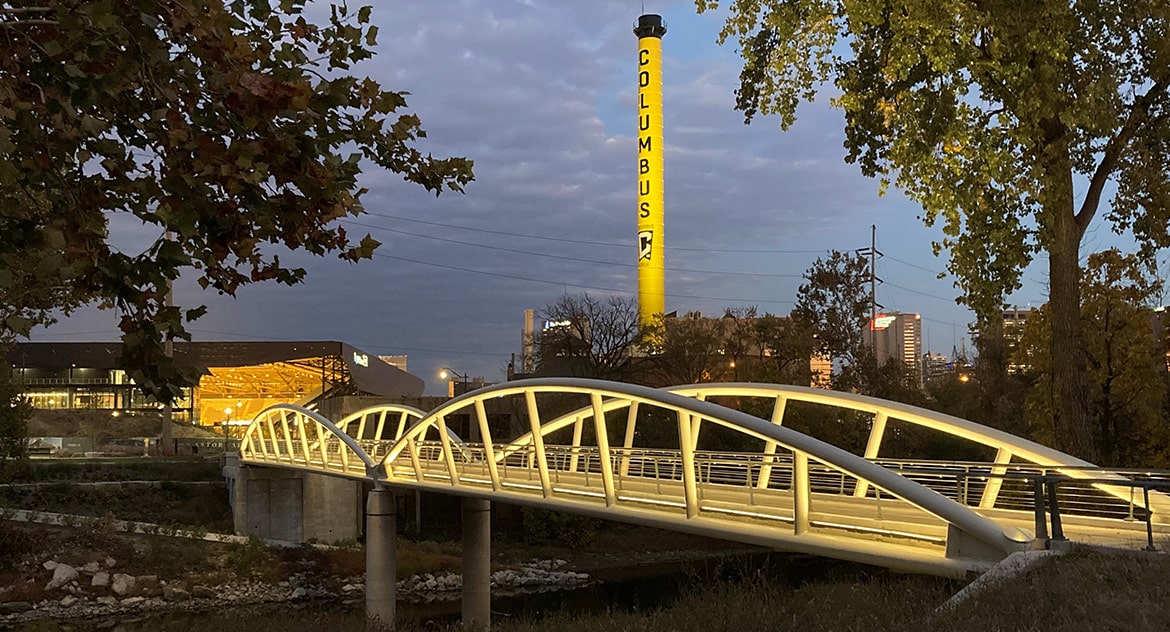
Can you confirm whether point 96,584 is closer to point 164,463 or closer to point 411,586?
point 411,586

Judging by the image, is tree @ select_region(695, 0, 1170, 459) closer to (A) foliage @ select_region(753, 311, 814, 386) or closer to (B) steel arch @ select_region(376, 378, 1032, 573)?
(B) steel arch @ select_region(376, 378, 1032, 573)

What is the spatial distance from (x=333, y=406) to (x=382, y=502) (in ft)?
67.5

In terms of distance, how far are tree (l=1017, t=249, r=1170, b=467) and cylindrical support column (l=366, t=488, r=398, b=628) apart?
19.6 metres

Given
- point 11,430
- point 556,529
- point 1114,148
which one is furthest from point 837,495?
point 11,430

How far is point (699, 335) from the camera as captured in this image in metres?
59.4

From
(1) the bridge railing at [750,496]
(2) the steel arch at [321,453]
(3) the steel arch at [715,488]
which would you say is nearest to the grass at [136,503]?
(2) the steel arch at [321,453]

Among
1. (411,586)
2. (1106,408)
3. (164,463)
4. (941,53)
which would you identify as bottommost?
(411,586)

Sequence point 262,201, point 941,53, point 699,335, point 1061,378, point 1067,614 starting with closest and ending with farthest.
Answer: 1. point 262,201
2. point 1067,614
3. point 941,53
4. point 1061,378
5. point 699,335

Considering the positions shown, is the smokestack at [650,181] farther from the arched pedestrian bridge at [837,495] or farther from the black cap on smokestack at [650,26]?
the arched pedestrian bridge at [837,495]

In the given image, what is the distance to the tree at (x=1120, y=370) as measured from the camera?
98.3 feet

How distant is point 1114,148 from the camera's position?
58.5ft

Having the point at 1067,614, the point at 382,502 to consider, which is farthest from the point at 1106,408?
the point at 1067,614

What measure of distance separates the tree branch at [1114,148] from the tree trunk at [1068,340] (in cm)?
51

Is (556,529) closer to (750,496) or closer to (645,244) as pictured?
(750,496)
